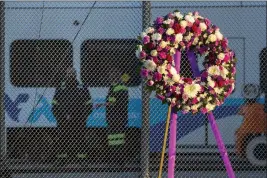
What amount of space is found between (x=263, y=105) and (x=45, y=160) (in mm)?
3070

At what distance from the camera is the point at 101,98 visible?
33.8ft

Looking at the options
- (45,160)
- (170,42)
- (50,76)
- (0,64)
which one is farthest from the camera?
(50,76)

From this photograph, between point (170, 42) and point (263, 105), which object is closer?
point (170, 42)

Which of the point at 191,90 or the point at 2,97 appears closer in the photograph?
the point at 191,90

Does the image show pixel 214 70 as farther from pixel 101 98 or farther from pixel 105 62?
pixel 101 98

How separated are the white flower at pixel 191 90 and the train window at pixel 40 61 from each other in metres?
3.67

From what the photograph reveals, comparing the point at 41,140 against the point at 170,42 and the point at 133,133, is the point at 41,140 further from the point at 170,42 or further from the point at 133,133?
the point at 170,42

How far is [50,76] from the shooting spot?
10.2 meters

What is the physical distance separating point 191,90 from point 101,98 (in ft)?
12.9

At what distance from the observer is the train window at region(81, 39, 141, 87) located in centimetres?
1000

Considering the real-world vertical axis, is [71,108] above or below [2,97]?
below

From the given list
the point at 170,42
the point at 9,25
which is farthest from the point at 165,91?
the point at 9,25

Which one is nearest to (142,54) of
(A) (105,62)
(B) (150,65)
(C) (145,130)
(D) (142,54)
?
(D) (142,54)

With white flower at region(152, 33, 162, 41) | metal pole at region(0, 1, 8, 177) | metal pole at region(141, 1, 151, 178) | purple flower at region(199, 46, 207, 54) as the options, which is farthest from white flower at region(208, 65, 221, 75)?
metal pole at region(0, 1, 8, 177)
